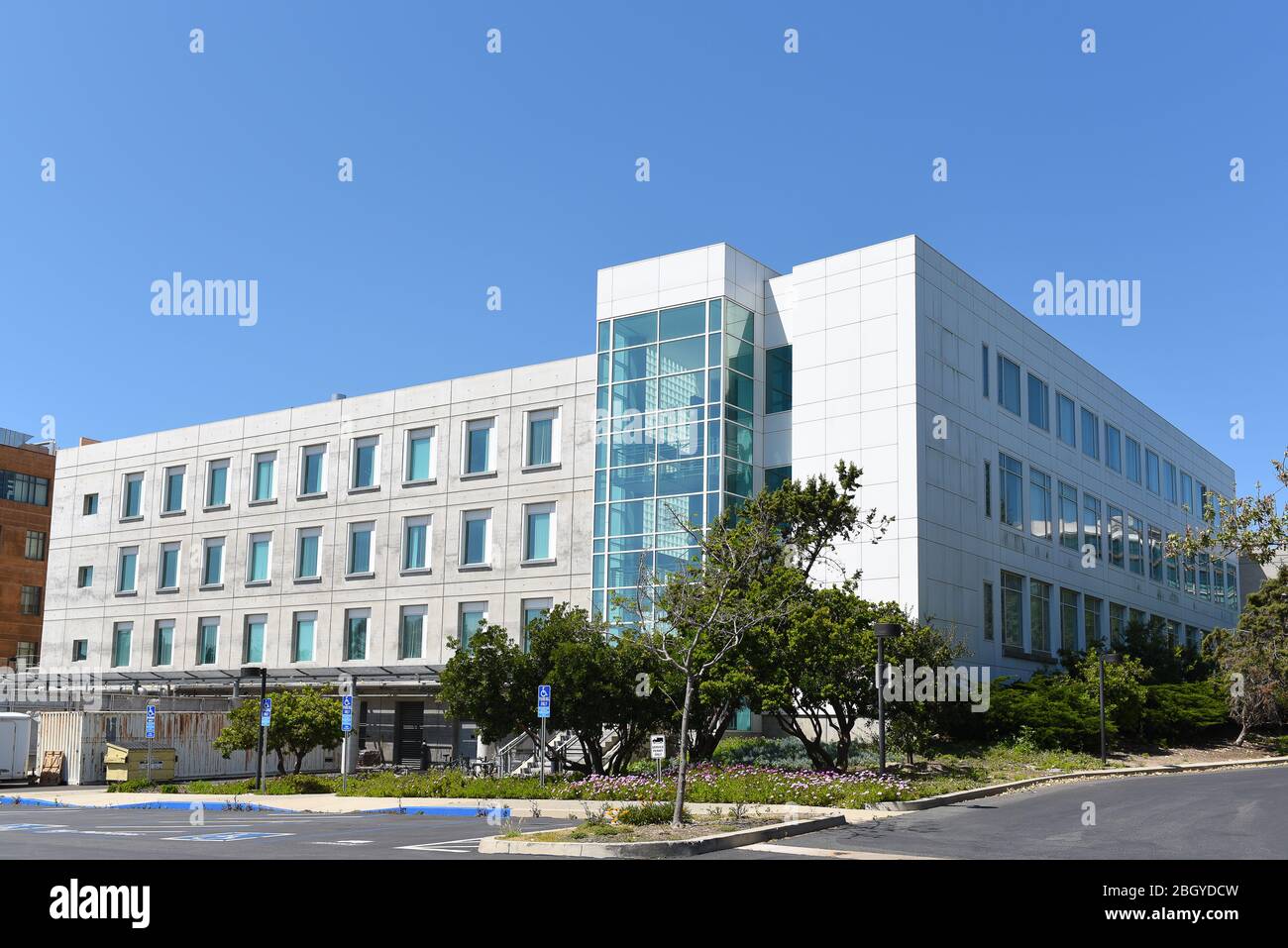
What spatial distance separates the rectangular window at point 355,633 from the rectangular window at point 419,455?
238 inches

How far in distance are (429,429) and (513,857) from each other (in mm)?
37276

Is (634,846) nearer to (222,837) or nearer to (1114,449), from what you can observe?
(222,837)

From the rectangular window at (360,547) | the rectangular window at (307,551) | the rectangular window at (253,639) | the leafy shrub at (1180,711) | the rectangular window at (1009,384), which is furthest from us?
the rectangular window at (253,639)

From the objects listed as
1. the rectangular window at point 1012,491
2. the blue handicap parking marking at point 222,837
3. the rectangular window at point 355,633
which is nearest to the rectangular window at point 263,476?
the rectangular window at point 355,633

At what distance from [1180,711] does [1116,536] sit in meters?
16.2

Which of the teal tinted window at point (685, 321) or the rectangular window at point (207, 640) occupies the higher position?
the teal tinted window at point (685, 321)

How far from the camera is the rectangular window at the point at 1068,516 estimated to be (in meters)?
51.6

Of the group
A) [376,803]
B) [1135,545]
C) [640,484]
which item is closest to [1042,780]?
[376,803]

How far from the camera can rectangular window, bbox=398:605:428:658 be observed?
51625 millimetres

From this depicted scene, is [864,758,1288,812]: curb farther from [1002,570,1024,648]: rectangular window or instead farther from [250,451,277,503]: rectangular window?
[250,451,277,503]: rectangular window

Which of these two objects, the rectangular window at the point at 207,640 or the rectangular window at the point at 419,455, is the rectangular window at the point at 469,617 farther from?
the rectangular window at the point at 207,640

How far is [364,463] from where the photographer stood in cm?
5484

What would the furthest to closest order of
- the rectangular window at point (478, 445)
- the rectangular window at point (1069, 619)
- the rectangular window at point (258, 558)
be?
1. the rectangular window at point (258, 558)
2. the rectangular window at point (478, 445)
3. the rectangular window at point (1069, 619)

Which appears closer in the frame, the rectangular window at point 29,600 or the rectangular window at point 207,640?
the rectangular window at point 207,640
